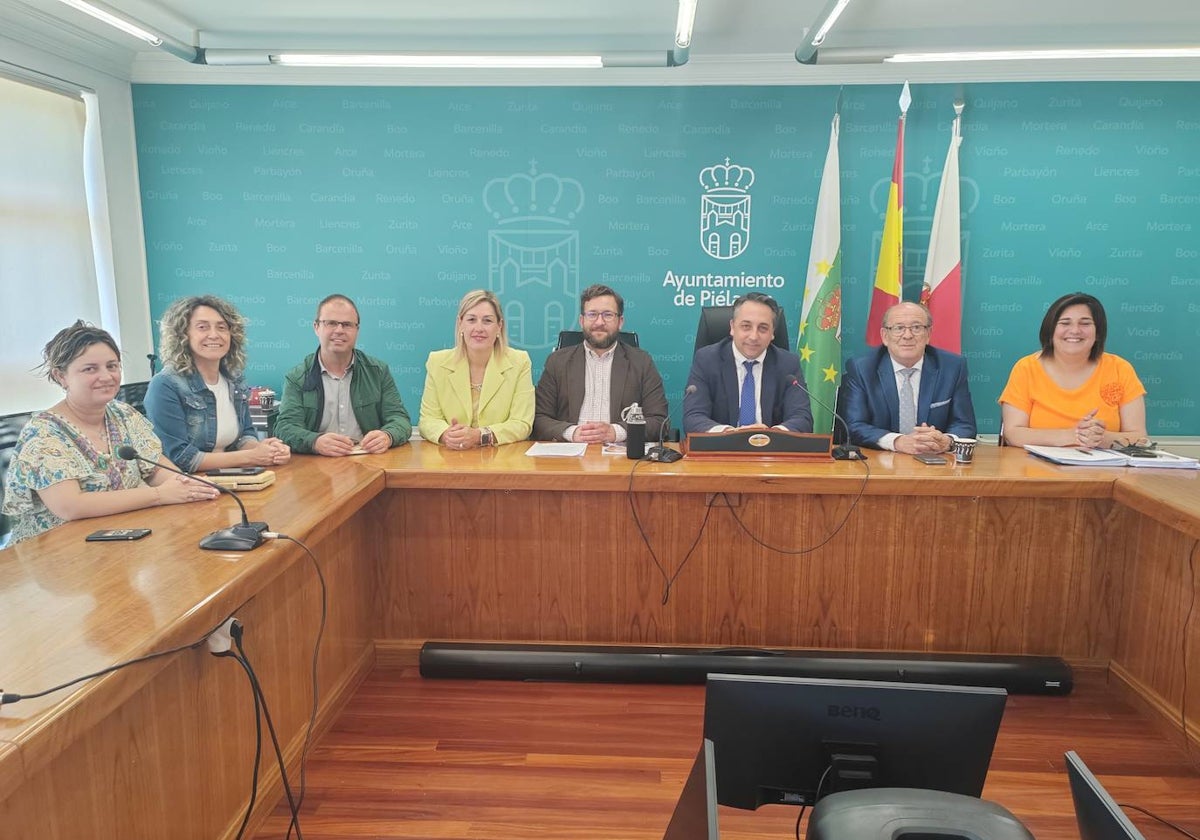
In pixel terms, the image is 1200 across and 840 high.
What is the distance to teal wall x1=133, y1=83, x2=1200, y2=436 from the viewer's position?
4.01m

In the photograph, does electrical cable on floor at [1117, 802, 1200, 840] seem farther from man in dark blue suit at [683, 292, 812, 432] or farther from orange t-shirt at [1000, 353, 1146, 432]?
man in dark blue suit at [683, 292, 812, 432]

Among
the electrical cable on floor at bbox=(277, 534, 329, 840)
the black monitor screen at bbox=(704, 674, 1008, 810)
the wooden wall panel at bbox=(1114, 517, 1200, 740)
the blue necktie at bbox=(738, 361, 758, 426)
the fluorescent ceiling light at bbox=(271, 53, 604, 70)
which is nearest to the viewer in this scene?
the black monitor screen at bbox=(704, 674, 1008, 810)

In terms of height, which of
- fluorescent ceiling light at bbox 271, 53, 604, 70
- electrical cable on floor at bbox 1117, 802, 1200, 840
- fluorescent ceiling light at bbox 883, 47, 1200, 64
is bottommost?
electrical cable on floor at bbox 1117, 802, 1200, 840

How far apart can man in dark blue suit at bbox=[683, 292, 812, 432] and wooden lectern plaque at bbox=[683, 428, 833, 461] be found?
0.50 m

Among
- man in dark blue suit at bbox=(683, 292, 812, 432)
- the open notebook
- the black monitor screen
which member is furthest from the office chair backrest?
the black monitor screen

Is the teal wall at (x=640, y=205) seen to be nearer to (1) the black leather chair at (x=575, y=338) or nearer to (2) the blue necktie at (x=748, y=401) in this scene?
(1) the black leather chair at (x=575, y=338)

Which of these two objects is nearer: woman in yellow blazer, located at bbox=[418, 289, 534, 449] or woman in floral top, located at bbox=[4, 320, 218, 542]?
woman in floral top, located at bbox=[4, 320, 218, 542]

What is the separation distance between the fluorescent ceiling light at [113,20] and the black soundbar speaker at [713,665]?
2.80m

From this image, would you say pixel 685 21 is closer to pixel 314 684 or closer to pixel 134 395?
pixel 134 395

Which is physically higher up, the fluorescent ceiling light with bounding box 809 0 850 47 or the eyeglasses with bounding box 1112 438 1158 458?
the fluorescent ceiling light with bounding box 809 0 850 47

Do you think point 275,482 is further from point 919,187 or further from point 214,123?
point 919,187

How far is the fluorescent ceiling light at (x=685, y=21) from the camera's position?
2.97 m

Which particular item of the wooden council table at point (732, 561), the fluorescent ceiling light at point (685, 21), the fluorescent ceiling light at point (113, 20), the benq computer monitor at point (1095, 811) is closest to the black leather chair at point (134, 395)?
the wooden council table at point (732, 561)

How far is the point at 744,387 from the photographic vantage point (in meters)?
3.02
